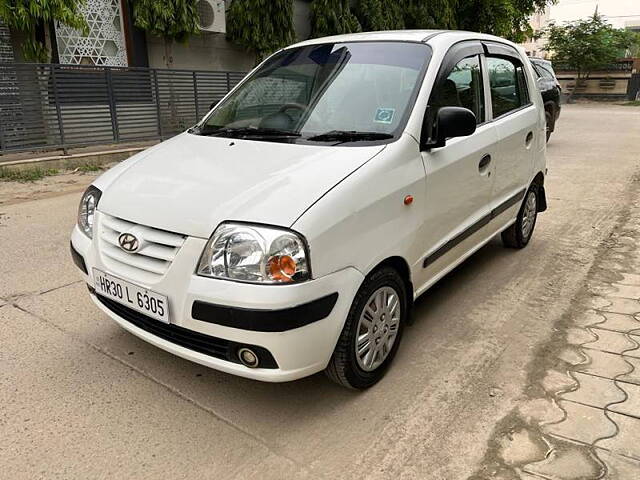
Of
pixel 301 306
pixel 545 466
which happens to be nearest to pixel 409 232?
pixel 301 306

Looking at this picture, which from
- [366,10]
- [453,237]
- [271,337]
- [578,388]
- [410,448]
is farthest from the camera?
[366,10]

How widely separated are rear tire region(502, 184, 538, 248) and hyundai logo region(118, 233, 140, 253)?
329 centimetres

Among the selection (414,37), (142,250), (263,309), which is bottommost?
(263,309)

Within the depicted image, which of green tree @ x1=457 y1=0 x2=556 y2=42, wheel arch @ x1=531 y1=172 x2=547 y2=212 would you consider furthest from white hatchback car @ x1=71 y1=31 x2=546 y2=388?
green tree @ x1=457 y1=0 x2=556 y2=42

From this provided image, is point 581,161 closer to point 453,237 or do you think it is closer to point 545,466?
point 453,237

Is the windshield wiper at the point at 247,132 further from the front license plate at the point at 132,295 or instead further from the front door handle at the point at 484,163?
the front door handle at the point at 484,163

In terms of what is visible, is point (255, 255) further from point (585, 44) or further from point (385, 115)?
point (585, 44)

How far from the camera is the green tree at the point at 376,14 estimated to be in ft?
46.6

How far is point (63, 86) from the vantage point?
27.9 ft

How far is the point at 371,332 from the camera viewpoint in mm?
2631

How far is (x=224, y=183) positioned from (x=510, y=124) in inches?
95.6

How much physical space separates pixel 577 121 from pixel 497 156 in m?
16.4

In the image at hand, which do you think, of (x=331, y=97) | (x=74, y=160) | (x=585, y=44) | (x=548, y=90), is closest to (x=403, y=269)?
(x=331, y=97)

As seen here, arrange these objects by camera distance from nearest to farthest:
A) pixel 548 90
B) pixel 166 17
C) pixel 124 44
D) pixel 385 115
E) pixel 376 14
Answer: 1. pixel 385 115
2. pixel 166 17
3. pixel 124 44
4. pixel 548 90
5. pixel 376 14
